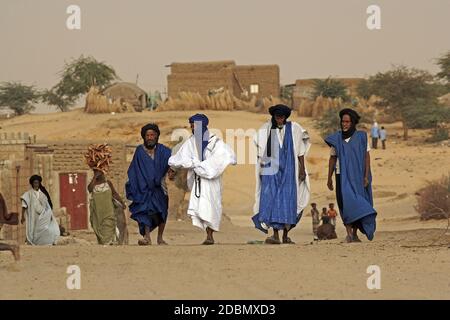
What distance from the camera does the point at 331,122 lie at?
44.6 m

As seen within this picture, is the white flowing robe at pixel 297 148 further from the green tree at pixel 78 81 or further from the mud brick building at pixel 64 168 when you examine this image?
the green tree at pixel 78 81

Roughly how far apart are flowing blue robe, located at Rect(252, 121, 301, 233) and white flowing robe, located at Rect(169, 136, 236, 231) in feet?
1.99

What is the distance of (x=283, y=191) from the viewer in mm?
13781

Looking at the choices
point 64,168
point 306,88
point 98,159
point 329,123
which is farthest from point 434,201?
point 306,88

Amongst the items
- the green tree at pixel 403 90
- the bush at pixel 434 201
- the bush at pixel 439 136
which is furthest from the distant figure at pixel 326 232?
the green tree at pixel 403 90

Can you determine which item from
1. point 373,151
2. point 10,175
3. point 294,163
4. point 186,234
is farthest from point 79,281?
point 373,151

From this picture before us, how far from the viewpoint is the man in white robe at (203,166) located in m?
13.9

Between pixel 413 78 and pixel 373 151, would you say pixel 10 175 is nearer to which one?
pixel 373 151

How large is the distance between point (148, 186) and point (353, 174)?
8.41 ft

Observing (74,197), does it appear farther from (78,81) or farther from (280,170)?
(78,81)

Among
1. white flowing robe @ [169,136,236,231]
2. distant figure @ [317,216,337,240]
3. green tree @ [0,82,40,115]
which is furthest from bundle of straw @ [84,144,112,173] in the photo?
green tree @ [0,82,40,115]

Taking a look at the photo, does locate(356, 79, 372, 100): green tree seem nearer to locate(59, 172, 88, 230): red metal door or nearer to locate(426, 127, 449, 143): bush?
locate(426, 127, 449, 143): bush

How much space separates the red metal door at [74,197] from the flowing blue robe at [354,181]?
1407cm
